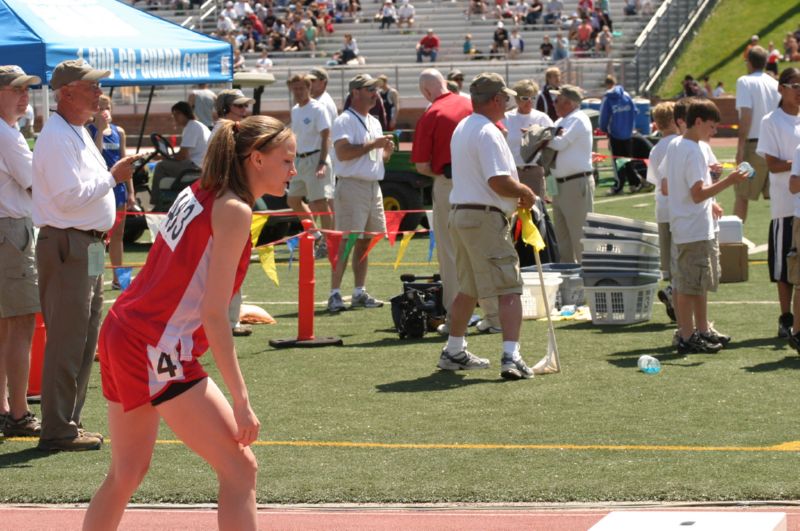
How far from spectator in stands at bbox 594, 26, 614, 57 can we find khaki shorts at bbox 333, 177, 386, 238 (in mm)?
28824

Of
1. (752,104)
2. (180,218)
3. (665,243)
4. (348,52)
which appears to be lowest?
(665,243)

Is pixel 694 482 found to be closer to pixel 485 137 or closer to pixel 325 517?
pixel 325 517

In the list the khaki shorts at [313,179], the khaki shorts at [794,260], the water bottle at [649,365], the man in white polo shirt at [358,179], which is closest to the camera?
the water bottle at [649,365]

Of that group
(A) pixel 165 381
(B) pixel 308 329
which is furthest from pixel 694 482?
(B) pixel 308 329

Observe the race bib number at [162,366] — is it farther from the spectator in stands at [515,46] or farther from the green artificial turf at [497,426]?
the spectator in stands at [515,46]

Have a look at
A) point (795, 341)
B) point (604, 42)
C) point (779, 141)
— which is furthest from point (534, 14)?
point (795, 341)

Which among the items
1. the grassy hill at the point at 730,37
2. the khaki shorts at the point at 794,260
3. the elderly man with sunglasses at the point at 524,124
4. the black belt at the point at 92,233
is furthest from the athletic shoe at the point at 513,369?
the grassy hill at the point at 730,37

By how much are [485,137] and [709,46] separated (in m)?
37.3

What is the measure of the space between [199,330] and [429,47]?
3949cm

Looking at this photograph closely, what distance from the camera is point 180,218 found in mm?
4910

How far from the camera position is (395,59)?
148ft

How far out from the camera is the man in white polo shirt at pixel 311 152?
15562 mm

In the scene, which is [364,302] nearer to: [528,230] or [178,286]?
[528,230]

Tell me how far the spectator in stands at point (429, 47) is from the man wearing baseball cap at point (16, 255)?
35.9 meters
